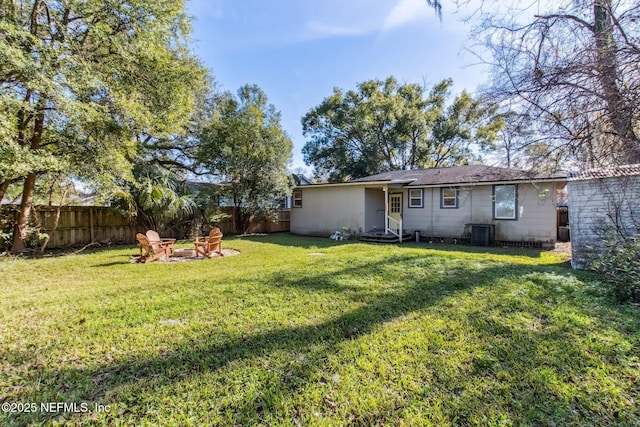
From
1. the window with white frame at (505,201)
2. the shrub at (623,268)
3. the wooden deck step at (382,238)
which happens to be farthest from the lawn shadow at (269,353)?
the window with white frame at (505,201)

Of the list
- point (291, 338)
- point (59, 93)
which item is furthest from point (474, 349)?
point (59, 93)

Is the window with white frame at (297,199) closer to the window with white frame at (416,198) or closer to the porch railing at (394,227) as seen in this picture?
the porch railing at (394,227)

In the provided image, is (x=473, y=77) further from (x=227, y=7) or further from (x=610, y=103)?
(x=227, y=7)

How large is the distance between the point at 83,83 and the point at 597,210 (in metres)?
12.6

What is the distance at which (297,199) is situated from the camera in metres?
16.4

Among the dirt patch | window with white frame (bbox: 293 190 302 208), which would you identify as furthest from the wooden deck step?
the dirt patch

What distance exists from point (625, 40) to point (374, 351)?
460cm

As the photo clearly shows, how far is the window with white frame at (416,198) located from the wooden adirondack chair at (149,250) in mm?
10087

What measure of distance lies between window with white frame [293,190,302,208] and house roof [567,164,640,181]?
1159 centimetres

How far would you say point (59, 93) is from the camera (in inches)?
268

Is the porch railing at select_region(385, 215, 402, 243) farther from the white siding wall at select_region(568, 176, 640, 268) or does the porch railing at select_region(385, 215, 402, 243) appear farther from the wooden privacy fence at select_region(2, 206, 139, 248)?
the wooden privacy fence at select_region(2, 206, 139, 248)

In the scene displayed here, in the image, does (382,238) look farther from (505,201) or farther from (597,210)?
(597,210)

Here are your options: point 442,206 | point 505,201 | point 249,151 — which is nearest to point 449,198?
point 442,206

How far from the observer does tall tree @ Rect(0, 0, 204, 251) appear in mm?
6594
